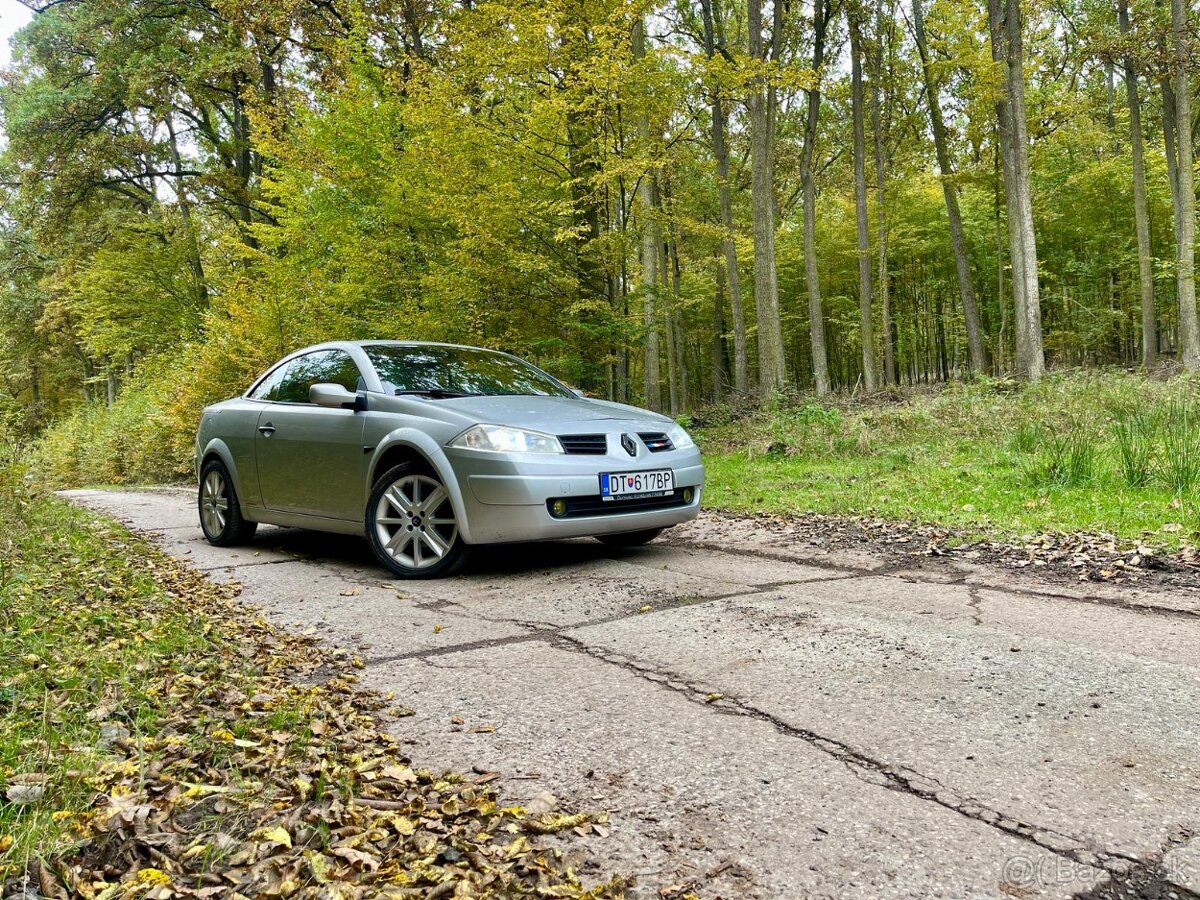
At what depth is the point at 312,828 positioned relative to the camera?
1.73 meters

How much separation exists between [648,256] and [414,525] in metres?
9.44

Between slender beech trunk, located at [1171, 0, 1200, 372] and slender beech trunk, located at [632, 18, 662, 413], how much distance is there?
10.7m

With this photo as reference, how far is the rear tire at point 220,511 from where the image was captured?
6.34 m

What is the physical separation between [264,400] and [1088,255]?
92.6 ft

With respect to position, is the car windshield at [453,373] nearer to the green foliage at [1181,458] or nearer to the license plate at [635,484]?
the license plate at [635,484]

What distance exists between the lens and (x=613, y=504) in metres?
4.68

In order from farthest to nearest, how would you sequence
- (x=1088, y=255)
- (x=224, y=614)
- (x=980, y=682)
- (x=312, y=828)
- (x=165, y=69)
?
(x=1088, y=255) → (x=165, y=69) → (x=224, y=614) → (x=980, y=682) → (x=312, y=828)

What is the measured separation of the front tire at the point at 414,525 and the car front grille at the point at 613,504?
0.68 meters

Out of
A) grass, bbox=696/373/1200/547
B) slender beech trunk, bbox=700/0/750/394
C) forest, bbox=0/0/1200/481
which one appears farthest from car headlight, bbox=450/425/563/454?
slender beech trunk, bbox=700/0/750/394

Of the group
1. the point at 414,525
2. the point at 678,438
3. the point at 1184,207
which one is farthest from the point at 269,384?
the point at 1184,207

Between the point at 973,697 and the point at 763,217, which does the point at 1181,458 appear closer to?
the point at 973,697

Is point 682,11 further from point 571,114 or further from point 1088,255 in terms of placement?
point 1088,255

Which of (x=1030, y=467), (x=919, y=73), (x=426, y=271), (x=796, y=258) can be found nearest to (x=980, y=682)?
(x=1030, y=467)

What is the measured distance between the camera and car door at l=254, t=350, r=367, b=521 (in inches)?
202
